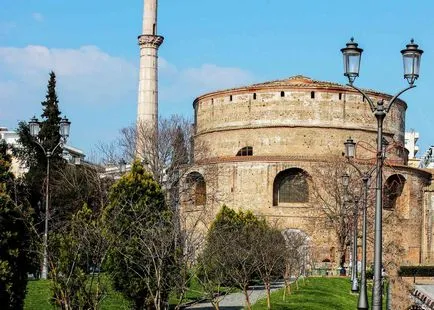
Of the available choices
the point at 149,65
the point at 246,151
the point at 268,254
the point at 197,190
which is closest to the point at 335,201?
the point at 246,151

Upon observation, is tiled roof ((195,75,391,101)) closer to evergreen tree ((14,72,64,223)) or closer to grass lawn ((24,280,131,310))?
evergreen tree ((14,72,64,223))

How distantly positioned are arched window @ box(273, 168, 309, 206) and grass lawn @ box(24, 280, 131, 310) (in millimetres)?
29231

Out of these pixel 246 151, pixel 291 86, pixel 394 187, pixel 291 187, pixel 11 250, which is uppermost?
pixel 291 86

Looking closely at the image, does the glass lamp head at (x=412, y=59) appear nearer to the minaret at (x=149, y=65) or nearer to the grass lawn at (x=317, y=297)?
the grass lawn at (x=317, y=297)

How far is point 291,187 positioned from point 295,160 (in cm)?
174

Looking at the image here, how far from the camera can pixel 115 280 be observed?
20.9m

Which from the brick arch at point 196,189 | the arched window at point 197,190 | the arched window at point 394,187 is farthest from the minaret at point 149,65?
the arched window at point 394,187

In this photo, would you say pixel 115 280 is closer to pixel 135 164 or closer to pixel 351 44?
pixel 135 164

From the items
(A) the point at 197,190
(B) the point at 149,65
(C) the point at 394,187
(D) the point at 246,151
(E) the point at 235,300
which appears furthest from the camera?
(D) the point at 246,151

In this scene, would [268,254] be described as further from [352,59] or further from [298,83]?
[298,83]

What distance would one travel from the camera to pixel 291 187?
52.9 meters

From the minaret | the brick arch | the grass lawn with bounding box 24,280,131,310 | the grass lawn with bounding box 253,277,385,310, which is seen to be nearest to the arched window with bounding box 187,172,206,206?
the brick arch

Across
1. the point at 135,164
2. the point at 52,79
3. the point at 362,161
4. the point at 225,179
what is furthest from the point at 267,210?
the point at 135,164

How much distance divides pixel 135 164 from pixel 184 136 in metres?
25.4
